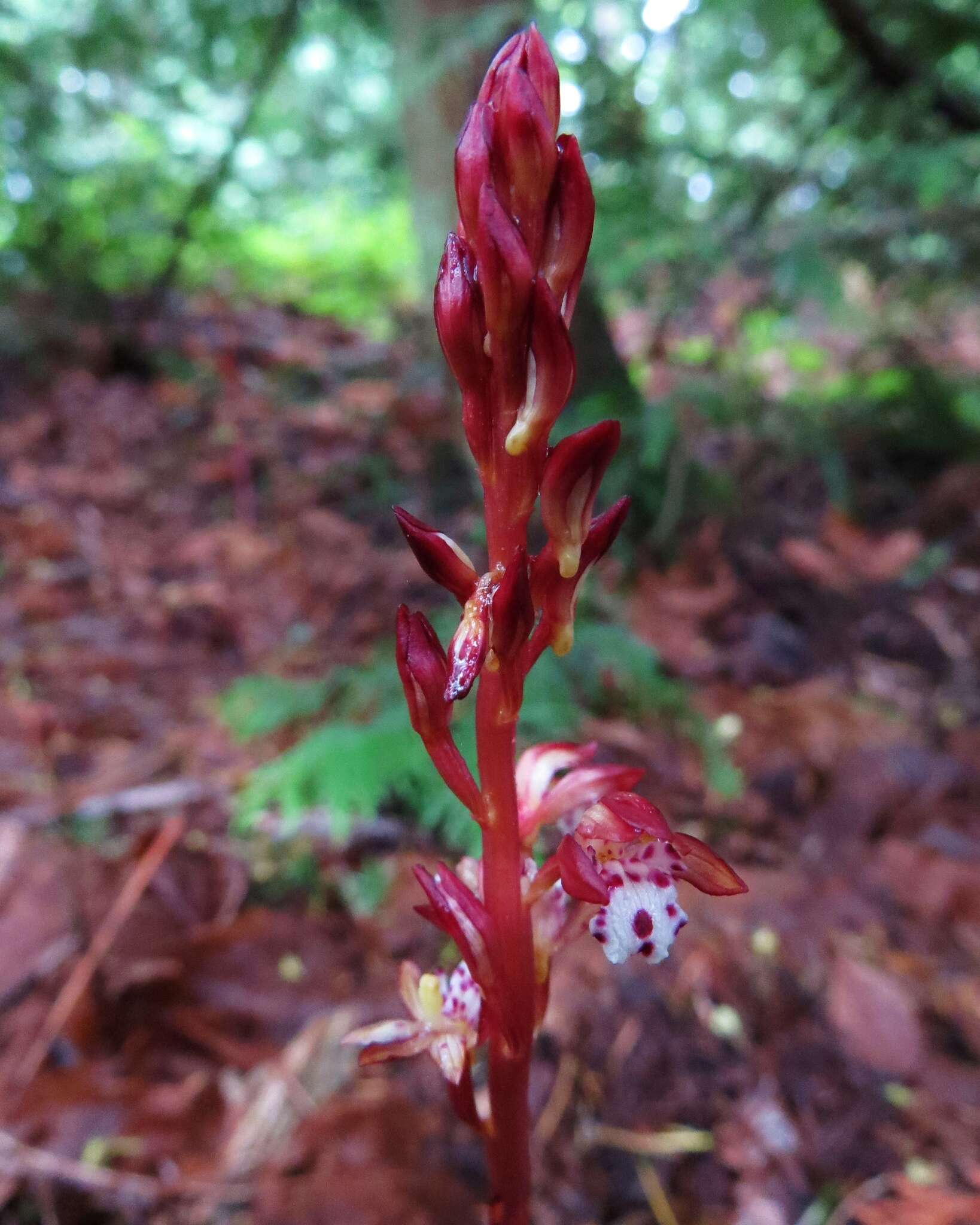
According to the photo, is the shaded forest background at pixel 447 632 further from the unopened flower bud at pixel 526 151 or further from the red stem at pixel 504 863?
the unopened flower bud at pixel 526 151

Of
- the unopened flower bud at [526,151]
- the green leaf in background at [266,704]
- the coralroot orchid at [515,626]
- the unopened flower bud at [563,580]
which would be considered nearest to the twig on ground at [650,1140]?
the coralroot orchid at [515,626]

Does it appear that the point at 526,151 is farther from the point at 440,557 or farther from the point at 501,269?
the point at 440,557

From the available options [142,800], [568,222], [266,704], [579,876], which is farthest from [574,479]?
[142,800]

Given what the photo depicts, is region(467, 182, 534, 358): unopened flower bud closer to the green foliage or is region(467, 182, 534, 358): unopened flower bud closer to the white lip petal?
the white lip petal

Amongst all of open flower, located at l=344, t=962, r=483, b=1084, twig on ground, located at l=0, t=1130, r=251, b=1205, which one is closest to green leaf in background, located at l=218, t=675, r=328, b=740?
twig on ground, located at l=0, t=1130, r=251, b=1205

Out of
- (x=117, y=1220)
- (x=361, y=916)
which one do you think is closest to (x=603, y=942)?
(x=117, y=1220)

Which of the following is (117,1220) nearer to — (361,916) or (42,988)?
(42,988)
